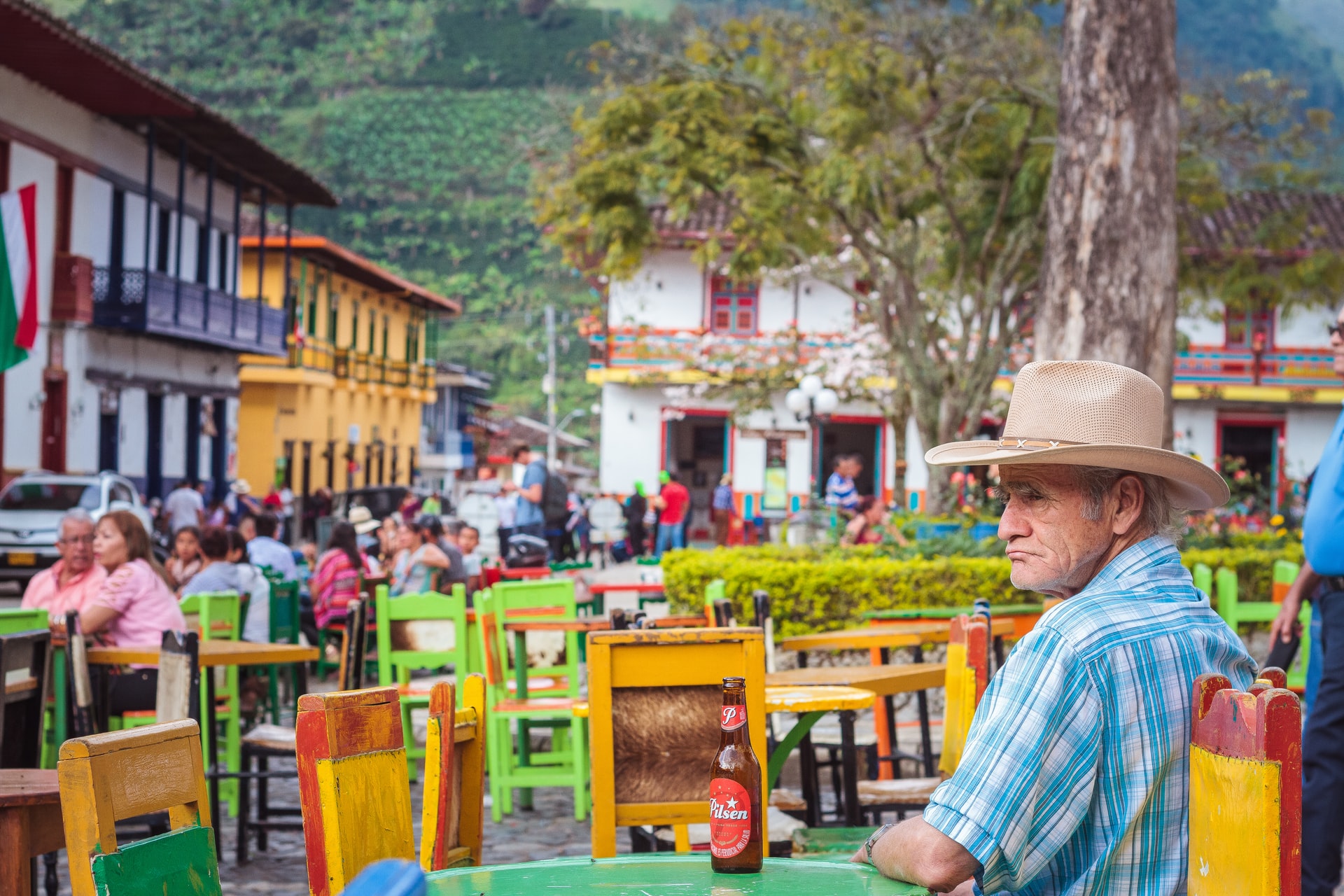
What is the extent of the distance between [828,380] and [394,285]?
79.2 ft

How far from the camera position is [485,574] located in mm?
11695

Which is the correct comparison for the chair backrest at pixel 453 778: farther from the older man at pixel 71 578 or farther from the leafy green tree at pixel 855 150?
the leafy green tree at pixel 855 150

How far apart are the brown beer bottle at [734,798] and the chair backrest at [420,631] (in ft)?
14.6

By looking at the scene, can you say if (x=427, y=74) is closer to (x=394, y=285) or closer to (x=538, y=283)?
(x=538, y=283)

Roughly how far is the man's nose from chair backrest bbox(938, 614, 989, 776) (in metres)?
0.87

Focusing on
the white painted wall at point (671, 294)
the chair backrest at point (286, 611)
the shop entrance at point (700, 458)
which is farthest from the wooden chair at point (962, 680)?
the shop entrance at point (700, 458)

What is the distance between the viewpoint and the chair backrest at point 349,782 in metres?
2.18

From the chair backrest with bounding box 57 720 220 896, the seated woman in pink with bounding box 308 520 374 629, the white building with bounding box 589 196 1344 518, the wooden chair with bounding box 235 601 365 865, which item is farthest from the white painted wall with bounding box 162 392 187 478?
the chair backrest with bounding box 57 720 220 896

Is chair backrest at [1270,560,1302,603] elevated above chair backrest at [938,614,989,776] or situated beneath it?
elevated above

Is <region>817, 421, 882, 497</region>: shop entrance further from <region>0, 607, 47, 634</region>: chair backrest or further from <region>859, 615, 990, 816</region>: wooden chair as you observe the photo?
<region>859, 615, 990, 816</region>: wooden chair

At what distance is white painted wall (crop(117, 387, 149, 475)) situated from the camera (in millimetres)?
25219

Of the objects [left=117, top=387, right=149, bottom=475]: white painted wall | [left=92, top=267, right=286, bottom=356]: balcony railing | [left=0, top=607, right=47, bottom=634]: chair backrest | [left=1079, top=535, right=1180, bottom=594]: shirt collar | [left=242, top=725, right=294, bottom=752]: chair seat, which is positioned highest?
[left=92, top=267, right=286, bottom=356]: balcony railing

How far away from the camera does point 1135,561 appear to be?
2.35 metres

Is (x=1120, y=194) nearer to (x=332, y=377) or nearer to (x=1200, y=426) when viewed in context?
(x=1200, y=426)
